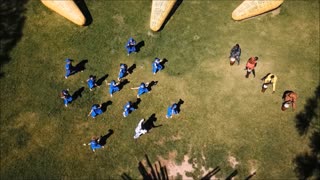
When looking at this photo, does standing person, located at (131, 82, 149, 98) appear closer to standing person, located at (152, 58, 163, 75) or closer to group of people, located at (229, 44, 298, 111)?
standing person, located at (152, 58, 163, 75)

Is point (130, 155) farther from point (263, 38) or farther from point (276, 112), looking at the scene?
point (263, 38)

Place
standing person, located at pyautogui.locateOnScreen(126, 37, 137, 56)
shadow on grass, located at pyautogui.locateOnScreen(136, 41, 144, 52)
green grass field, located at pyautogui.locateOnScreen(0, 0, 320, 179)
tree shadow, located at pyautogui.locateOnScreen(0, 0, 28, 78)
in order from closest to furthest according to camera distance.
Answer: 1. green grass field, located at pyautogui.locateOnScreen(0, 0, 320, 179)
2. standing person, located at pyautogui.locateOnScreen(126, 37, 137, 56)
3. shadow on grass, located at pyautogui.locateOnScreen(136, 41, 144, 52)
4. tree shadow, located at pyautogui.locateOnScreen(0, 0, 28, 78)

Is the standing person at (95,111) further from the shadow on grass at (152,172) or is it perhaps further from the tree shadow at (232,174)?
the tree shadow at (232,174)

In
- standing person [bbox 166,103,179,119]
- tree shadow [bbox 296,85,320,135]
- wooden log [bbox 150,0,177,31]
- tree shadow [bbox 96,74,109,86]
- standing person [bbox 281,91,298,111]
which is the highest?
wooden log [bbox 150,0,177,31]

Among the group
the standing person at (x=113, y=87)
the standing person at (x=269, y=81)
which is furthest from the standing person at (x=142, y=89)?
the standing person at (x=269, y=81)

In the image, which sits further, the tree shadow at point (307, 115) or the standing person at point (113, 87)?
the standing person at point (113, 87)

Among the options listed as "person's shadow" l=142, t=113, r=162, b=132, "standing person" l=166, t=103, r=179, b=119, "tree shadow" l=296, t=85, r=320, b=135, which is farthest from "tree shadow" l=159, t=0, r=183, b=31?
"tree shadow" l=296, t=85, r=320, b=135
